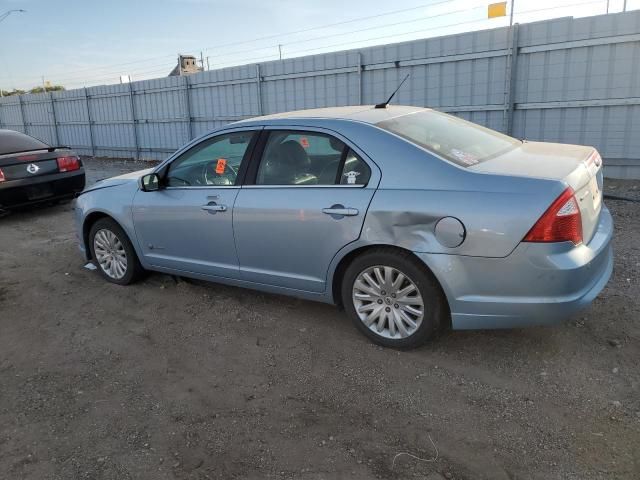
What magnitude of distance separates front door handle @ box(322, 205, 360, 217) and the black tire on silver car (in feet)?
7.71

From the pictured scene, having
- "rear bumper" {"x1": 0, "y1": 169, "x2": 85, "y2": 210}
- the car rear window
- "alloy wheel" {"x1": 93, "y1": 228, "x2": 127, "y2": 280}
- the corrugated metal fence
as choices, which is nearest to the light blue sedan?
"alloy wheel" {"x1": 93, "y1": 228, "x2": 127, "y2": 280}

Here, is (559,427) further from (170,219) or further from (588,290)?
(170,219)

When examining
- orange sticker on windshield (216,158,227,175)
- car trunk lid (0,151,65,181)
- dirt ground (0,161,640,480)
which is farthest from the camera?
car trunk lid (0,151,65,181)

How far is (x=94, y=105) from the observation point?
18.4 metres

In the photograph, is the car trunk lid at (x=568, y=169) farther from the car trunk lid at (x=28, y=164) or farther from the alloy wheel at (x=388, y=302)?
the car trunk lid at (x=28, y=164)

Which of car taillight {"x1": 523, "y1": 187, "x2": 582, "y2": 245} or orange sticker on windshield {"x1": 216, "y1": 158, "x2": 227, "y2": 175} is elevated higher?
orange sticker on windshield {"x1": 216, "y1": 158, "x2": 227, "y2": 175}

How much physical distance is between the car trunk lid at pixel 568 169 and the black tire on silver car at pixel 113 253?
10.9ft

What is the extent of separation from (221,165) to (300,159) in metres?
0.78

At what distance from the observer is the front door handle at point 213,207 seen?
4.12 metres

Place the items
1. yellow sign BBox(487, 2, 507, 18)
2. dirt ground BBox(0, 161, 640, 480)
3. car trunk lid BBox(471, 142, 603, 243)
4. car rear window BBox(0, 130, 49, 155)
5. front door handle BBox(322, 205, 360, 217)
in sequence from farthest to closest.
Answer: yellow sign BBox(487, 2, 507, 18) → car rear window BBox(0, 130, 49, 155) → front door handle BBox(322, 205, 360, 217) → car trunk lid BBox(471, 142, 603, 243) → dirt ground BBox(0, 161, 640, 480)

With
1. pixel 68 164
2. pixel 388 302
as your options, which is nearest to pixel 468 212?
pixel 388 302

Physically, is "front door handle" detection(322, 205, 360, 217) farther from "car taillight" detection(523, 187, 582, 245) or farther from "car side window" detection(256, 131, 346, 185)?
"car taillight" detection(523, 187, 582, 245)

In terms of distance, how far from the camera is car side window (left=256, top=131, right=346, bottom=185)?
368 cm

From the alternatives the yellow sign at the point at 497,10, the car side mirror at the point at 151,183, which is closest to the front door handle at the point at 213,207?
the car side mirror at the point at 151,183
